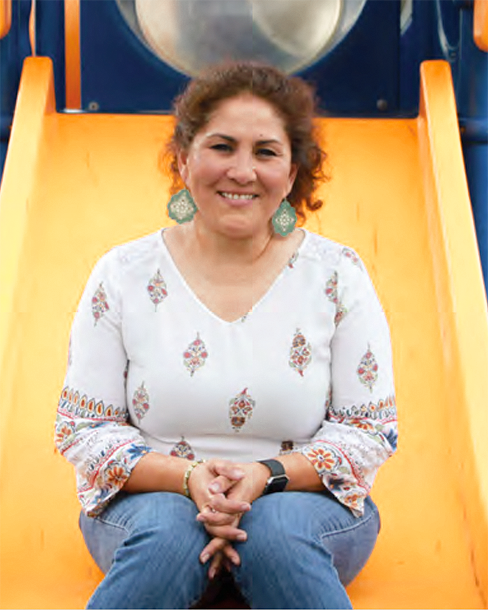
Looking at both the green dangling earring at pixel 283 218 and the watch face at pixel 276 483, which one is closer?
the watch face at pixel 276 483

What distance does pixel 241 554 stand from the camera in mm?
1694

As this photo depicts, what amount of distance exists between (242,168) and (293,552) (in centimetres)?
60

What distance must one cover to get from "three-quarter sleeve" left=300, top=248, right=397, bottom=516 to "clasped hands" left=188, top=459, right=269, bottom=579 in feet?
0.37

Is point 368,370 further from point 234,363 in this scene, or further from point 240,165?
point 240,165

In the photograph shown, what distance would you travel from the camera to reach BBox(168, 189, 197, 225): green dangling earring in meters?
2.01

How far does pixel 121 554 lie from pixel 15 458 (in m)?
0.68

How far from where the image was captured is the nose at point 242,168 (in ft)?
6.19

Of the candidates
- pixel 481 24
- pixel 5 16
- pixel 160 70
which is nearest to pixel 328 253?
pixel 481 24

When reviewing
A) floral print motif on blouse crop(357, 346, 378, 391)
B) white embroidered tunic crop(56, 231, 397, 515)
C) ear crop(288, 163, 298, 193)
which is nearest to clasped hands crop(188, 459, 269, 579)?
white embroidered tunic crop(56, 231, 397, 515)

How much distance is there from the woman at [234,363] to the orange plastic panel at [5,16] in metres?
1.13

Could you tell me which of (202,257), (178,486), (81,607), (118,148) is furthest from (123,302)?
(118,148)

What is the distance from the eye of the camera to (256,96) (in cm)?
194

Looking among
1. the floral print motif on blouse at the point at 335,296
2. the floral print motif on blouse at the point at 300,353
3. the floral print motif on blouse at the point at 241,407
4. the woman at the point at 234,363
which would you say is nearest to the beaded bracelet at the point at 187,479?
the woman at the point at 234,363

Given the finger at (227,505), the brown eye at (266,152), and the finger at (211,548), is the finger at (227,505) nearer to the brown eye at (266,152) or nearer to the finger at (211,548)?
the finger at (211,548)
